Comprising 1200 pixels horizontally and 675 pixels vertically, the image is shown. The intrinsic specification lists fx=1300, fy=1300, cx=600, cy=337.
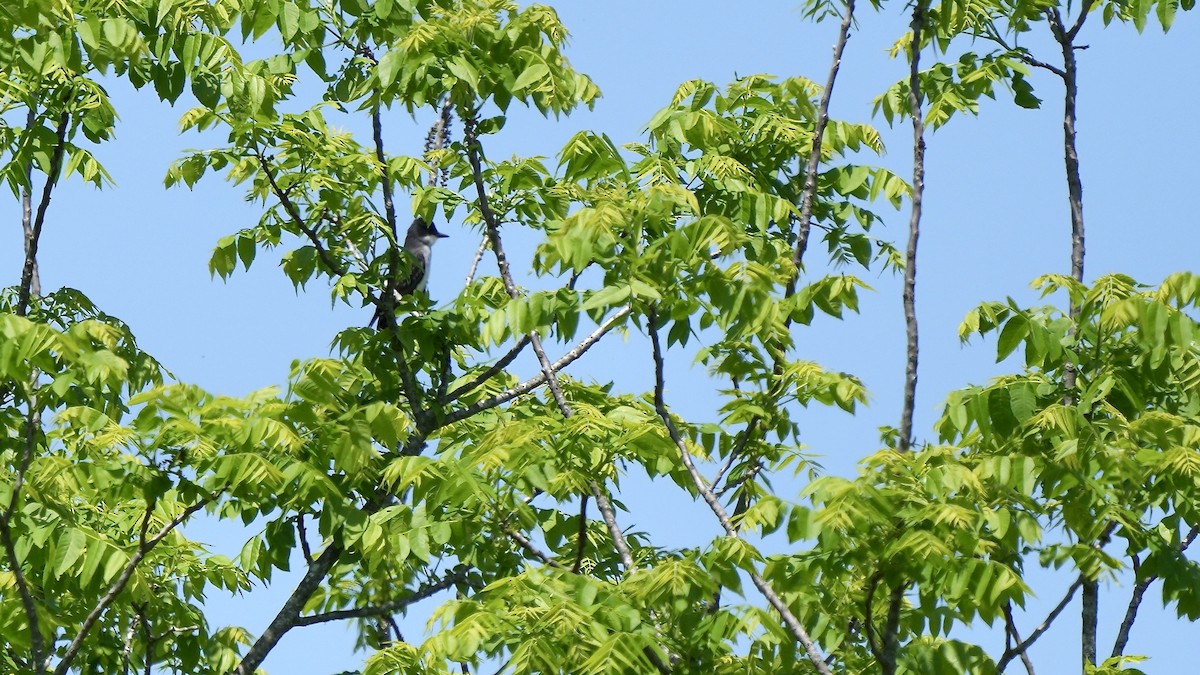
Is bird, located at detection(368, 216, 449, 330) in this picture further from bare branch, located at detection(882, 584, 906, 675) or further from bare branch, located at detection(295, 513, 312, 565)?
bare branch, located at detection(882, 584, 906, 675)

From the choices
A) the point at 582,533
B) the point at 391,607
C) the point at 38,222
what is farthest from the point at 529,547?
the point at 38,222

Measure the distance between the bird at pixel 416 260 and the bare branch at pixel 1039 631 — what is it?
4.72 meters

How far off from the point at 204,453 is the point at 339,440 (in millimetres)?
760

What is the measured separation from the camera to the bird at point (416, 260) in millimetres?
9594

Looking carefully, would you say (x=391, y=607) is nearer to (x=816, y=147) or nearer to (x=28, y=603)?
(x=28, y=603)

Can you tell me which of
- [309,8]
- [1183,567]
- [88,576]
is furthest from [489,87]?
[1183,567]

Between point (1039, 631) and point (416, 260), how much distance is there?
501 cm

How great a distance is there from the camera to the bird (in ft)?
31.5

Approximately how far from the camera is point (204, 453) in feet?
23.6

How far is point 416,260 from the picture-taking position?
9570 millimetres

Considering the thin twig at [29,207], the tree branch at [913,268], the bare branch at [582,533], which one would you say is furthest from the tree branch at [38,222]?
the tree branch at [913,268]

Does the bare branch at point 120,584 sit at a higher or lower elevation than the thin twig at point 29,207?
lower

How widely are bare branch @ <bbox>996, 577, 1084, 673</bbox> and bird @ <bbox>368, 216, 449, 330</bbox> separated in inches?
186

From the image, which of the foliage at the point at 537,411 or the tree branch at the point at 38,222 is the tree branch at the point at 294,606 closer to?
the foliage at the point at 537,411
